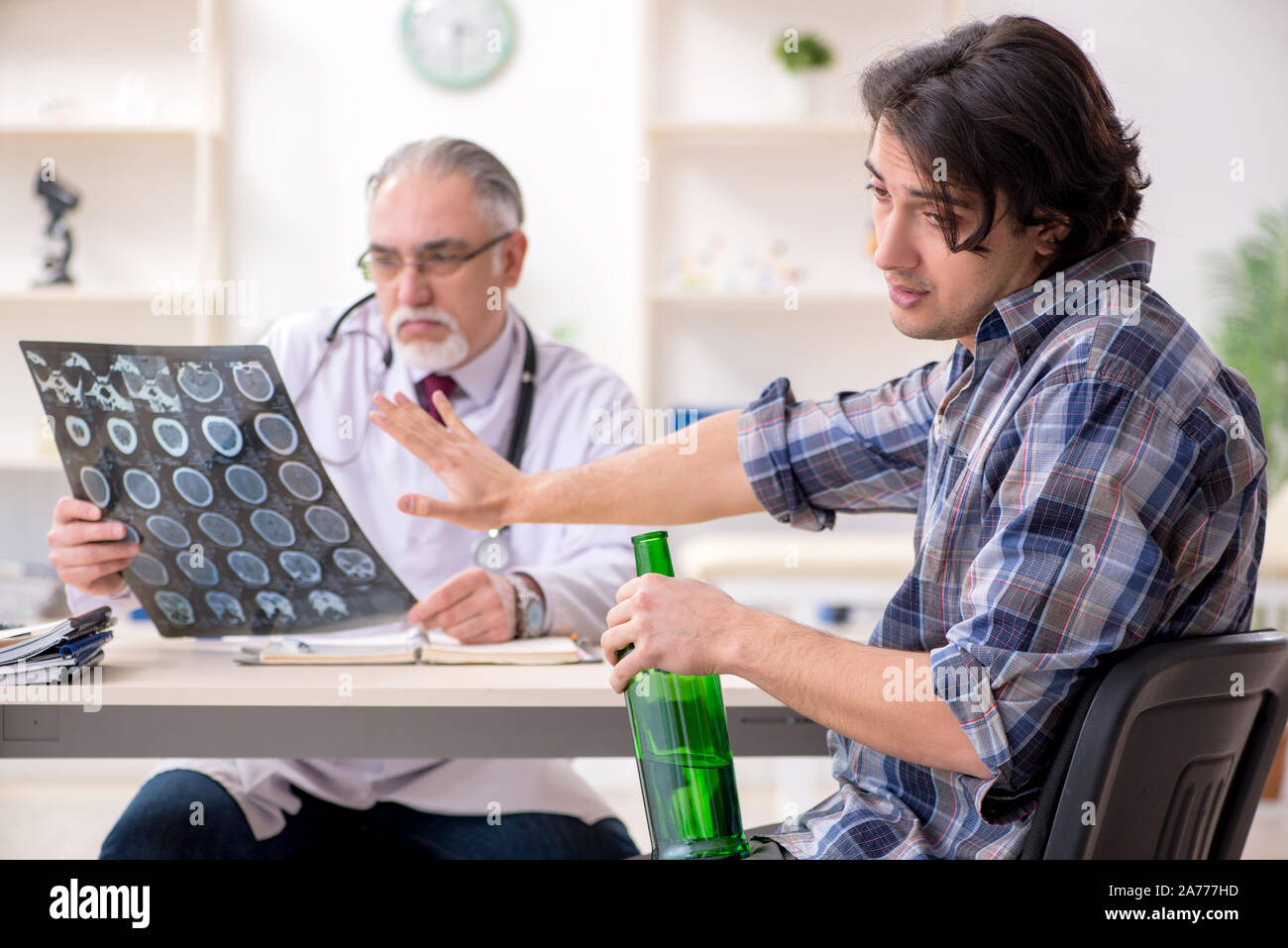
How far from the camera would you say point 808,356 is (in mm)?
3855

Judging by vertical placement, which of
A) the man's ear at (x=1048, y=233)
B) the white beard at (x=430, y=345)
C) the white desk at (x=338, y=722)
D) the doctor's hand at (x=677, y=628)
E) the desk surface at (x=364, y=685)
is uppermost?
the man's ear at (x=1048, y=233)

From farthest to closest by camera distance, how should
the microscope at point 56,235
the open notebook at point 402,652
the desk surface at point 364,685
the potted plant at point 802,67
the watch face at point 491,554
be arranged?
the potted plant at point 802,67 < the microscope at point 56,235 < the watch face at point 491,554 < the open notebook at point 402,652 < the desk surface at point 364,685

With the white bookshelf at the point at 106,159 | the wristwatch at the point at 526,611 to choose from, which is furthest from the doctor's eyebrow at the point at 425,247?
the white bookshelf at the point at 106,159

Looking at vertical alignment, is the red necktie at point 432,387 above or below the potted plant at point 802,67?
below

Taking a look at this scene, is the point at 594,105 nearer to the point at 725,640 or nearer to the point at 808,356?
the point at 808,356

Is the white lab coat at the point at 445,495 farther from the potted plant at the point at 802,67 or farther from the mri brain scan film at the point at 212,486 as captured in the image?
the potted plant at the point at 802,67

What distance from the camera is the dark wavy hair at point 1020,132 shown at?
1026mm

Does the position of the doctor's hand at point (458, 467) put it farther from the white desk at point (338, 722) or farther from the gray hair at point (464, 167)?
the gray hair at point (464, 167)

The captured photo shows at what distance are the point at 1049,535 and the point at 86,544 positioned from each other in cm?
108

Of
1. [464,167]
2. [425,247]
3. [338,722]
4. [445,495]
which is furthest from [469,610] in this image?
[464,167]

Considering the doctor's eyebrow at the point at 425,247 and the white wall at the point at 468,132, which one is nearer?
the doctor's eyebrow at the point at 425,247

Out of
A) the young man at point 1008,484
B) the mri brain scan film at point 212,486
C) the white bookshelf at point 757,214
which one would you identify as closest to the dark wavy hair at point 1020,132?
the young man at point 1008,484

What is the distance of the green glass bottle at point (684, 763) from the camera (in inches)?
41.5

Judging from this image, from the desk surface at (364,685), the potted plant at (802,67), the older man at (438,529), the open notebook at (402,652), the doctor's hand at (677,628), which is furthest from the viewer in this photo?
the potted plant at (802,67)
